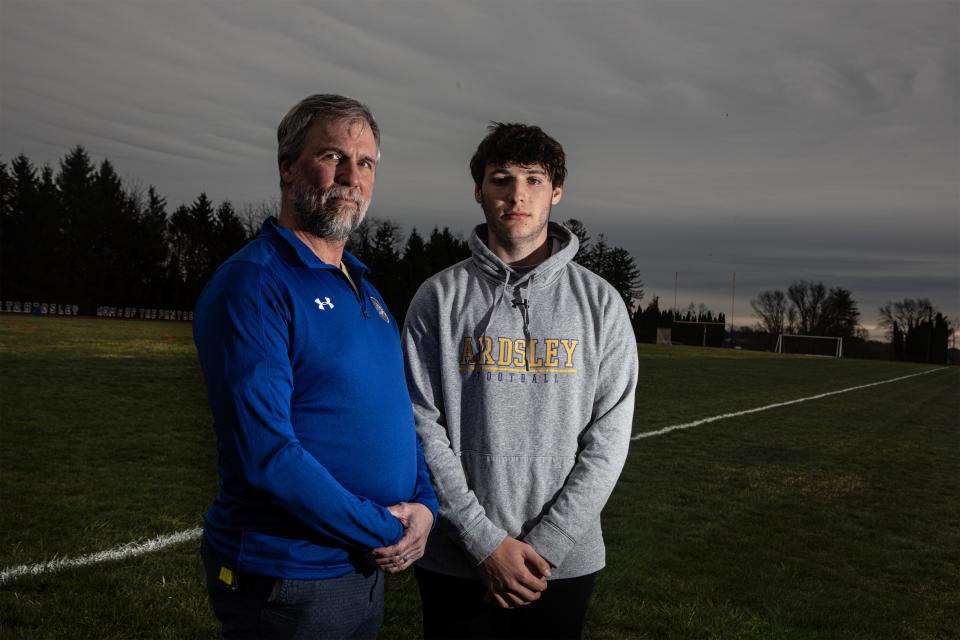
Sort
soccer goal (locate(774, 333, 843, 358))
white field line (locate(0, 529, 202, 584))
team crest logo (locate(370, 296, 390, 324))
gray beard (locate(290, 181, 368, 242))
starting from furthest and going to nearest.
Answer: soccer goal (locate(774, 333, 843, 358)), white field line (locate(0, 529, 202, 584)), team crest logo (locate(370, 296, 390, 324)), gray beard (locate(290, 181, 368, 242))

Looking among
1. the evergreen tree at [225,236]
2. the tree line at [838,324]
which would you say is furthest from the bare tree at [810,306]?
the evergreen tree at [225,236]

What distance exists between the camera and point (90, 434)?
10.4 m

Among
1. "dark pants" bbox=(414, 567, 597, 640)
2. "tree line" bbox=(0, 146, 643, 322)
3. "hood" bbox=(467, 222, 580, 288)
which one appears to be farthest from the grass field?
"tree line" bbox=(0, 146, 643, 322)

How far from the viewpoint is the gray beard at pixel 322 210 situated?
236 cm

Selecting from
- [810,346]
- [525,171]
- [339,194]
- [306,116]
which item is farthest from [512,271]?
[810,346]

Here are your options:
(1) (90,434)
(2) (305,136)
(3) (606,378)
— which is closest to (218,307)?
(2) (305,136)

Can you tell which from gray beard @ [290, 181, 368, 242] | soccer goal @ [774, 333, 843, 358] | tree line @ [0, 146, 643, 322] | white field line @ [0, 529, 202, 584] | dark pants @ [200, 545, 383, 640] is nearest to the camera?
dark pants @ [200, 545, 383, 640]

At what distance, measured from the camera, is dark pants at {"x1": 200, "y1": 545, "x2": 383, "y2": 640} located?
2148 mm

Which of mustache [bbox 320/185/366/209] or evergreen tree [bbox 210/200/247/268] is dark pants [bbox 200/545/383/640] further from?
evergreen tree [bbox 210/200/247/268]

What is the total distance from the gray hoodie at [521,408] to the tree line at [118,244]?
6040cm

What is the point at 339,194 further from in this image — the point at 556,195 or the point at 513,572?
the point at 513,572

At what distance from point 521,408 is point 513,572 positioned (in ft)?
1.76

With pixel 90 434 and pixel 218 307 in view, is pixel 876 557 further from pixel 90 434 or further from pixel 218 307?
pixel 90 434

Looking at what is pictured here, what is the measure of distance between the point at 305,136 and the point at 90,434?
9.42 meters
